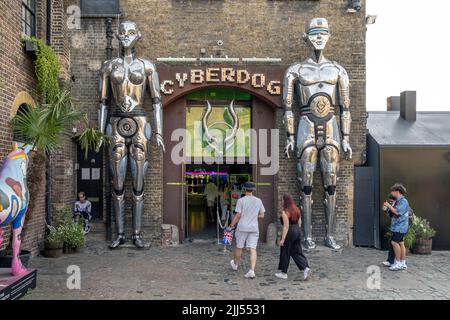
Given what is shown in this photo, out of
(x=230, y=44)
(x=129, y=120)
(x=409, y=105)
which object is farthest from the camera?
(x=409, y=105)

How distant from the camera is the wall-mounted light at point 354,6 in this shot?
10469 mm

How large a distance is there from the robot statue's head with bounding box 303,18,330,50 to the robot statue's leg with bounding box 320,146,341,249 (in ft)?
7.63

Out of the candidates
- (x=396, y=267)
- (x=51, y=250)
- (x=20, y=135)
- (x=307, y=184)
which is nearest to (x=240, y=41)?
(x=307, y=184)

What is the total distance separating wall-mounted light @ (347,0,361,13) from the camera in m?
10.5

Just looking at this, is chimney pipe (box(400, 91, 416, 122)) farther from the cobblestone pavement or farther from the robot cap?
the cobblestone pavement

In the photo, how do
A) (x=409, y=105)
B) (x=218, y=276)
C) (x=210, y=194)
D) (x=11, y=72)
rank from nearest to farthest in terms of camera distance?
(x=218, y=276) < (x=11, y=72) < (x=210, y=194) < (x=409, y=105)

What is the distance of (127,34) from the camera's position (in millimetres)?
9750

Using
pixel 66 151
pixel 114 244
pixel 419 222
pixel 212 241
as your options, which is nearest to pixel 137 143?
pixel 66 151

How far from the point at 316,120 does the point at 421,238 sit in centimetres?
352

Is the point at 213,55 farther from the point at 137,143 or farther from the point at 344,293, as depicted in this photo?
the point at 344,293

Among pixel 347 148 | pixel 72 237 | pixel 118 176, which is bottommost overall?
pixel 72 237

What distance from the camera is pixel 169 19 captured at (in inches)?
416

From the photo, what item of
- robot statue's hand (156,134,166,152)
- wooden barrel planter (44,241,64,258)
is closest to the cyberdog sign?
robot statue's hand (156,134,166,152)

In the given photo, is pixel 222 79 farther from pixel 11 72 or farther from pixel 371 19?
pixel 11 72
